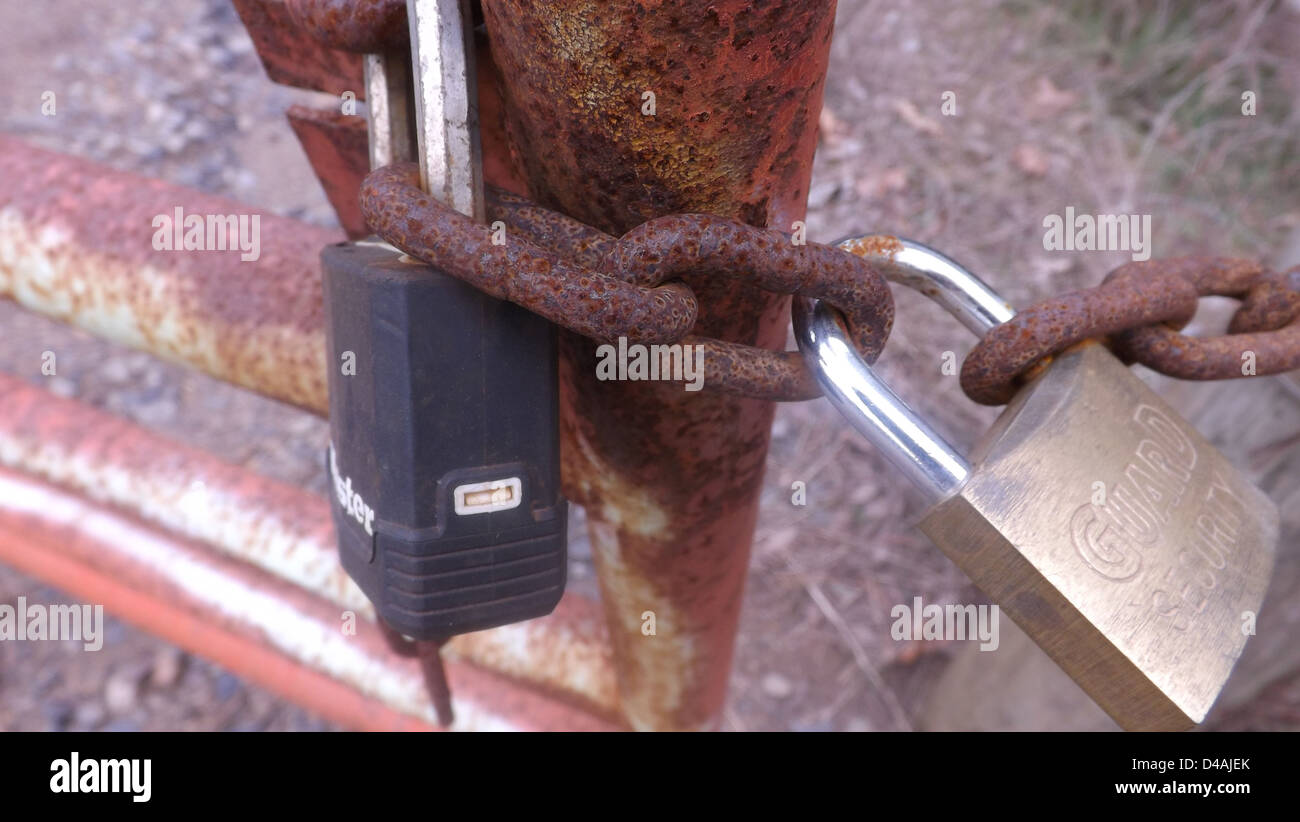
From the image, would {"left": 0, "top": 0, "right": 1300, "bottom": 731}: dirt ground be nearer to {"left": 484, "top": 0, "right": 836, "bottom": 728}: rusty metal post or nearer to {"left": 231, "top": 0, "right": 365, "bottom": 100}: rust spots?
{"left": 484, "top": 0, "right": 836, "bottom": 728}: rusty metal post

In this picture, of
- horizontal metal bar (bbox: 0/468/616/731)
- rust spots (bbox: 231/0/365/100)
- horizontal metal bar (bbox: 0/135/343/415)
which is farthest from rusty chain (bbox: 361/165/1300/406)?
horizontal metal bar (bbox: 0/468/616/731)

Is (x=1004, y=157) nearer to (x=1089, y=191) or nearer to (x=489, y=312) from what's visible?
(x=1089, y=191)

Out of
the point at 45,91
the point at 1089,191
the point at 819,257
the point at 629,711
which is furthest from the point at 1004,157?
the point at 45,91

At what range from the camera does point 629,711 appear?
83 cm

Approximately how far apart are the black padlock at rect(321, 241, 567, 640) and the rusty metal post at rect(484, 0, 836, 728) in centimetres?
6

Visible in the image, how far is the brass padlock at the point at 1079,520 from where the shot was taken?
1.49 feet

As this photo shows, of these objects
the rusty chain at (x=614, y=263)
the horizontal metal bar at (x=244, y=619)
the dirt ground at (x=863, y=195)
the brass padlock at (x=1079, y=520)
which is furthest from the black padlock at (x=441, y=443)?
the dirt ground at (x=863, y=195)

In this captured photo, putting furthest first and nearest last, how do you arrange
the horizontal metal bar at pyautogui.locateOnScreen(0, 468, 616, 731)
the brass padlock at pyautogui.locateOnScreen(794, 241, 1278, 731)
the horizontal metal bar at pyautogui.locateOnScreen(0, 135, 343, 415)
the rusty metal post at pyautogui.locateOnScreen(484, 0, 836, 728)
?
the horizontal metal bar at pyautogui.locateOnScreen(0, 468, 616, 731) < the horizontal metal bar at pyautogui.locateOnScreen(0, 135, 343, 415) < the brass padlock at pyautogui.locateOnScreen(794, 241, 1278, 731) < the rusty metal post at pyautogui.locateOnScreen(484, 0, 836, 728)

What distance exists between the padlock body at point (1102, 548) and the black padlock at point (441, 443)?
207 millimetres

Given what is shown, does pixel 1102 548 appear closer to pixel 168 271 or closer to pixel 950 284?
pixel 950 284

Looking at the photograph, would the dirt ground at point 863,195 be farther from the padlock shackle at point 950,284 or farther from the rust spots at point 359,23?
the rust spots at point 359,23

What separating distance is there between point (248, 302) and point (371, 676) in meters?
0.43

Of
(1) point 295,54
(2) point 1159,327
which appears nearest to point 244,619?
(1) point 295,54

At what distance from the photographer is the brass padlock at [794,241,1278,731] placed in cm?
45
